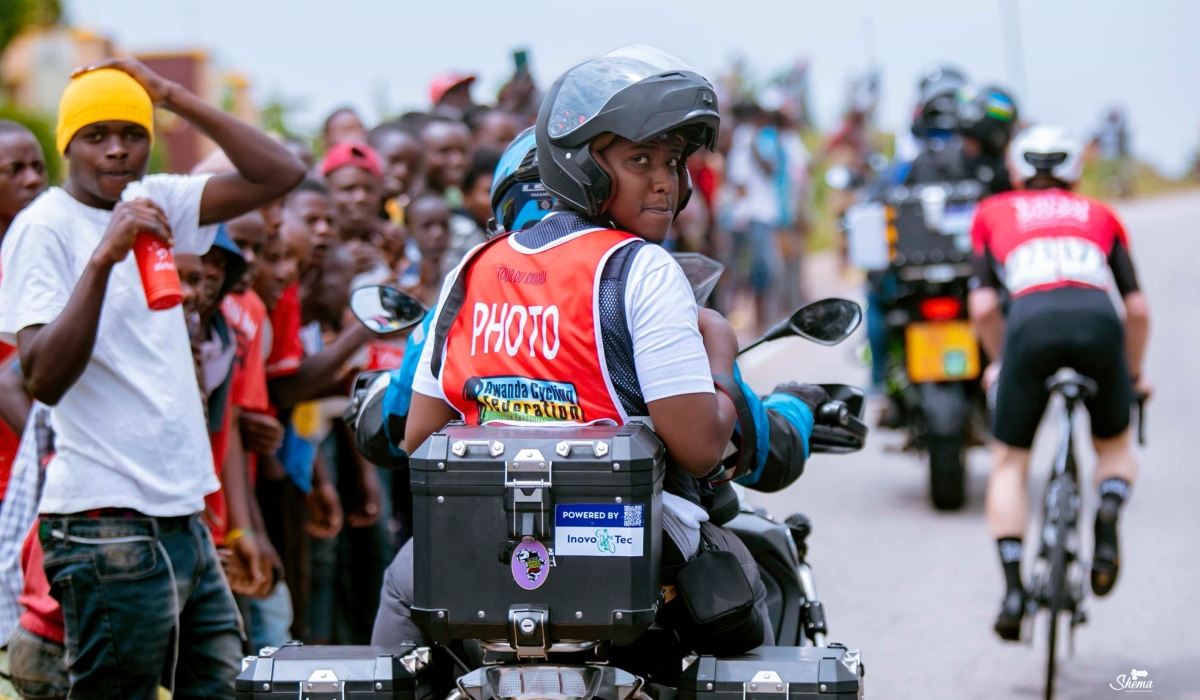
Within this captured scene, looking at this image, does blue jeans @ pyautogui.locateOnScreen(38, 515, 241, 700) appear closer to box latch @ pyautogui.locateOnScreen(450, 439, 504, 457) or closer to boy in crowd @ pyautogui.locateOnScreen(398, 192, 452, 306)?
box latch @ pyautogui.locateOnScreen(450, 439, 504, 457)

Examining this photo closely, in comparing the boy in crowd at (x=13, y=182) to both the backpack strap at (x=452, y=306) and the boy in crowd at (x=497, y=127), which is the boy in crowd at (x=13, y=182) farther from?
the boy in crowd at (x=497, y=127)

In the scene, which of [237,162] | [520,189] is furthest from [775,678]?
[237,162]

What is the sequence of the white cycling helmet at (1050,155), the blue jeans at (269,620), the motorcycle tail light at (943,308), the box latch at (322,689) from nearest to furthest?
1. the box latch at (322,689)
2. the blue jeans at (269,620)
3. the white cycling helmet at (1050,155)
4. the motorcycle tail light at (943,308)

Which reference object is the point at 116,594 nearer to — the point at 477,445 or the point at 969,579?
the point at 477,445

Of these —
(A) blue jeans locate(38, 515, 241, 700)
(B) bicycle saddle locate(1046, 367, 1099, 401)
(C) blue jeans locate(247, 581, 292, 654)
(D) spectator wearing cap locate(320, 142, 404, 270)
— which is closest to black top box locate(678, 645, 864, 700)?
(A) blue jeans locate(38, 515, 241, 700)

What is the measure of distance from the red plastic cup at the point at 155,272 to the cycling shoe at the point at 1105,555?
401 cm

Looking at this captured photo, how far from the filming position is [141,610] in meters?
4.05

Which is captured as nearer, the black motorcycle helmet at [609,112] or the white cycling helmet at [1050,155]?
the black motorcycle helmet at [609,112]

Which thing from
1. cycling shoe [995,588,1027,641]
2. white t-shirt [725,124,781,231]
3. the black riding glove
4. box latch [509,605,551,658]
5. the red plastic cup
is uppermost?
white t-shirt [725,124,781,231]

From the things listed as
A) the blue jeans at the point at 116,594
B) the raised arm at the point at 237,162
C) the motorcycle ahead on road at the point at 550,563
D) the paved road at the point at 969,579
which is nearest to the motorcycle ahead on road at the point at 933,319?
the paved road at the point at 969,579

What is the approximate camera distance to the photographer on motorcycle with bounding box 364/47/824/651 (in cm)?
306

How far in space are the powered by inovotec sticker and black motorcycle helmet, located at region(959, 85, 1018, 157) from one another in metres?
7.87

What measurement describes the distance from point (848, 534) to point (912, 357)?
1.20 meters

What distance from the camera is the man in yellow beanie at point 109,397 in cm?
388
